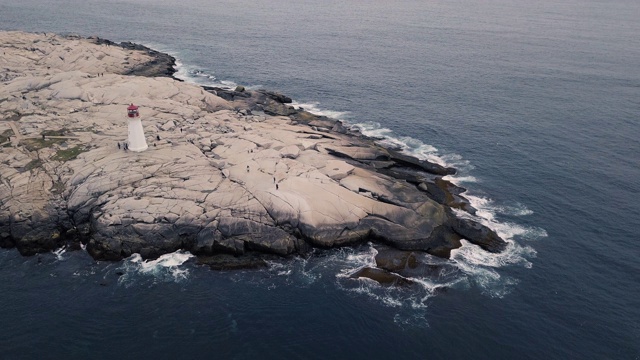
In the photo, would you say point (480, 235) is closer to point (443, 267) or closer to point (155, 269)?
point (443, 267)

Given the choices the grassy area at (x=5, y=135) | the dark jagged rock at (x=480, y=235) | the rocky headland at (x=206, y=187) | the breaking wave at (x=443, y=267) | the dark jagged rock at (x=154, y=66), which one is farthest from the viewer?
the dark jagged rock at (x=154, y=66)

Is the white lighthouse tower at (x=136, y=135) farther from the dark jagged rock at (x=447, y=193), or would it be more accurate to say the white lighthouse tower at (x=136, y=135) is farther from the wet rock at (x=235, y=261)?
the dark jagged rock at (x=447, y=193)

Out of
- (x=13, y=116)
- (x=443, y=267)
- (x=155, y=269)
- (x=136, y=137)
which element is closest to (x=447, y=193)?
(x=443, y=267)

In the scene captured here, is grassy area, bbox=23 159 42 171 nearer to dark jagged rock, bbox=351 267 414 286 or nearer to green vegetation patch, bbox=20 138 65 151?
green vegetation patch, bbox=20 138 65 151

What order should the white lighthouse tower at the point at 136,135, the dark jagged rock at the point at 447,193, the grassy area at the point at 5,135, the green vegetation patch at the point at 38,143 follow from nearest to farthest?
the white lighthouse tower at the point at 136,135 < the dark jagged rock at the point at 447,193 < the green vegetation patch at the point at 38,143 < the grassy area at the point at 5,135

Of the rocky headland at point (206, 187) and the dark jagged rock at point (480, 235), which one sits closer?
the rocky headland at point (206, 187)

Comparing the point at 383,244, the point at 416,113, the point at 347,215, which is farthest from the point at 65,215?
the point at 416,113

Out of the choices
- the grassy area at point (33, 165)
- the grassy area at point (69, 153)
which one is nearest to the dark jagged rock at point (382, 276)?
the grassy area at point (69, 153)
